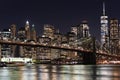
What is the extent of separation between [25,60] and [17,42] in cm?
5237

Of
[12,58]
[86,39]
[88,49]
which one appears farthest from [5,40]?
[12,58]

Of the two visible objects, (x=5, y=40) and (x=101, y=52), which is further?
(x=101, y=52)

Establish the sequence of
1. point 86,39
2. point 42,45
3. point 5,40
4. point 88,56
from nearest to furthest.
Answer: point 5,40, point 42,45, point 88,56, point 86,39

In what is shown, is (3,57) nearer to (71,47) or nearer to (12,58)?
(12,58)

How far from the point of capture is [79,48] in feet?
362

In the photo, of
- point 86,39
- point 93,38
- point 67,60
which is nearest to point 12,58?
point 67,60

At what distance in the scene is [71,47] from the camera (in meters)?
110

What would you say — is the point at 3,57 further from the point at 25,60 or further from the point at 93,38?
the point at 93,38

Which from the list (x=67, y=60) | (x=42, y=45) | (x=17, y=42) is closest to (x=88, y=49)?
(x=42, y=45)

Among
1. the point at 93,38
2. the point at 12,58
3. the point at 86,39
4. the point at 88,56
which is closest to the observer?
the point at 88,56

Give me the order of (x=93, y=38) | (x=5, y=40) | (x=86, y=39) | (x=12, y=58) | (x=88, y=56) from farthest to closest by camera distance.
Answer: (x=12, y=58), (x=86, y=39), (x=93, y=38), (x=88, y=56), (x=5, y=40)

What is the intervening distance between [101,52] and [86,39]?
18.5 metres

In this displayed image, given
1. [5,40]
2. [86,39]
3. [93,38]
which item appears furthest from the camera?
[86,39]

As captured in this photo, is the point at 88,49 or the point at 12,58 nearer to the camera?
the point at 88,49
